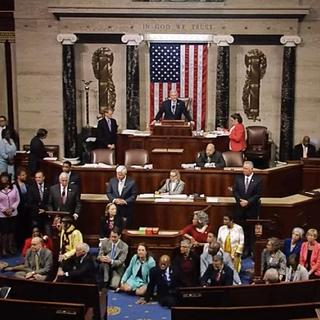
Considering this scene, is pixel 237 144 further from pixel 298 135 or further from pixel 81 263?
pixel 81 263

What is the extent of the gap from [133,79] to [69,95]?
69.9 inches

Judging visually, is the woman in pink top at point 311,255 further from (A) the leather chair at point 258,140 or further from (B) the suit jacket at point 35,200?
(A) the leather chair at point 258,140

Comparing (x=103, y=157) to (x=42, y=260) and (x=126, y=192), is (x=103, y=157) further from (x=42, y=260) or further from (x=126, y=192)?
(x=42, y=260)

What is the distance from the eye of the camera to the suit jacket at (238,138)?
15633 mm

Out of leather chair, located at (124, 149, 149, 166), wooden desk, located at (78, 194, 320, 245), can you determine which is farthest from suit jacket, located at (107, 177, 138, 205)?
leather chair, located at (124, 149, 149, 166)

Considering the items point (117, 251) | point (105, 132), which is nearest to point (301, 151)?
point (105, 132)

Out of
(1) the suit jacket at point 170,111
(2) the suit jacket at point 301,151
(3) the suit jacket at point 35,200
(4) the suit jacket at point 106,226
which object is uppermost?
(1) the suit jacket at point 170,111

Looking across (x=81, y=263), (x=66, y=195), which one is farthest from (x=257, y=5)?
(x=81, y=263)

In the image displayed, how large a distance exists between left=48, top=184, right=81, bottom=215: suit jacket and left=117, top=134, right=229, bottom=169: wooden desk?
313 centimetres

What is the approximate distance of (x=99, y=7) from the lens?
1738 centimetres

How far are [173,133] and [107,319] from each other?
281 inches

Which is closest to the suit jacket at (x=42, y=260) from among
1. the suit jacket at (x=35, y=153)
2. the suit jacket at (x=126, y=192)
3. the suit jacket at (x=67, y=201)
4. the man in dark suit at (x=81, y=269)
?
the man in dark suit at (x=81, y=269)

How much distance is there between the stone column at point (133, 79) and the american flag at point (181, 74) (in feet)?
1.48

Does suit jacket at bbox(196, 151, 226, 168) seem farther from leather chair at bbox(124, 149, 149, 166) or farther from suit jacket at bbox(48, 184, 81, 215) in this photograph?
suit jacket at bbox(48, 184, 81, 215)
